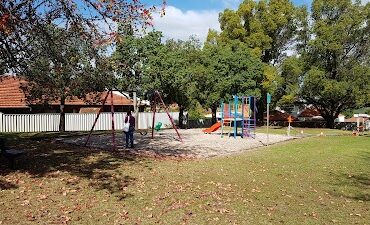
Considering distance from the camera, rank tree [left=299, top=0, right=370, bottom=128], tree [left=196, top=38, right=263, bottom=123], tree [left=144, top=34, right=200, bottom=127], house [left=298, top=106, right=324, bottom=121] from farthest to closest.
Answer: house [left=298, top=106, right=324, bottom=121] < tree [left=299, top=0, right=370, bottom=128] < tree [left=196, top=38, right=263, bottom=123] < tree [left=144, top=34, right=200, bottom=127]

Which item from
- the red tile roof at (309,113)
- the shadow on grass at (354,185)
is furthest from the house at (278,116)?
the shadow on grass at (354,185)

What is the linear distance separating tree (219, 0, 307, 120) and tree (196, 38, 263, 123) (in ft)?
8.64

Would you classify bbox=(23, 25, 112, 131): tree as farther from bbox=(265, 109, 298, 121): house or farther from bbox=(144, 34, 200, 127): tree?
bbox=(265, 109, 298, 121): house

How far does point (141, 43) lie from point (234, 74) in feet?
37.5

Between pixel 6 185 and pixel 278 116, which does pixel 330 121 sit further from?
pixel 6 185

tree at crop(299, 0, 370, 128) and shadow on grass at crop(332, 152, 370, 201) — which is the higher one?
tree at crop(299, 0, 370, 128)

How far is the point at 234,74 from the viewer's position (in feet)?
130

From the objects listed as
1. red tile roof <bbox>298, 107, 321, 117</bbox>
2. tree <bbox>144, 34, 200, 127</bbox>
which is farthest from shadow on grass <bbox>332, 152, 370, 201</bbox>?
red tile roof <bbox>298, 107, 321, 117</bbox>

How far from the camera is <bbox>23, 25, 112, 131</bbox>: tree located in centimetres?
1422

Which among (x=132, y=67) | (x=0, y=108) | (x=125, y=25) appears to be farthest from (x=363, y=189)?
(x=0, y=108)

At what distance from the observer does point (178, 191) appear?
30.6ft

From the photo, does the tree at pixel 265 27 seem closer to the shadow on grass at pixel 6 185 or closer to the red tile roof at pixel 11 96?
the red tile roof at pixel 11 96

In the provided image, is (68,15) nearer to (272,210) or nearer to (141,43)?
(272,210)

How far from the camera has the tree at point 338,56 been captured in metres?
40.5
